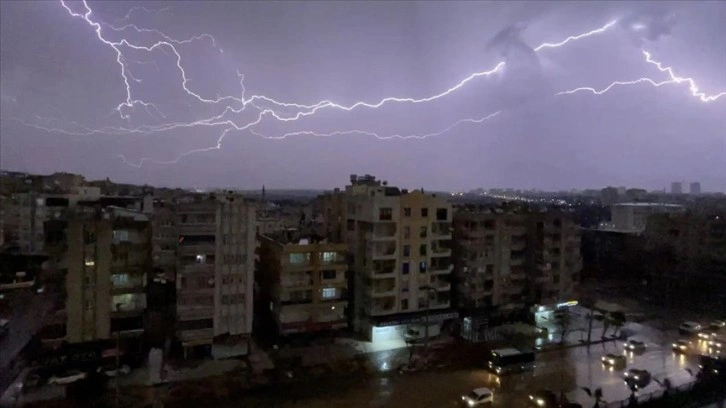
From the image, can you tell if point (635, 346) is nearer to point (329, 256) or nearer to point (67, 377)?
point (329, 256)

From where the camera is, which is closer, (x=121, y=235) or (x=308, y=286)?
(x=121, y=235)

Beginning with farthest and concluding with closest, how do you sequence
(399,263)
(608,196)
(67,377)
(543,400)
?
(608,196)
(399,263)
(67,377)
(543,400)

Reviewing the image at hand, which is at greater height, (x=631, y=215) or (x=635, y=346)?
(x=631, y=215)

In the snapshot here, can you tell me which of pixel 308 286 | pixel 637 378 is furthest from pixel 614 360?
pixel 308 286

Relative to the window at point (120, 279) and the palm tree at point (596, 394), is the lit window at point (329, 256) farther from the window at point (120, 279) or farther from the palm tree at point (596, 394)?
the palm tree at point (596, 394)

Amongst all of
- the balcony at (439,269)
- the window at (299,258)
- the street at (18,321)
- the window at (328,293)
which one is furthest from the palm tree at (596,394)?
the street at (18,321)
